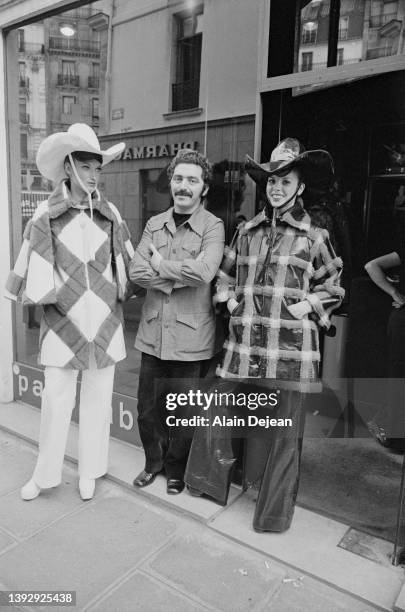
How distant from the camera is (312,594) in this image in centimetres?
219

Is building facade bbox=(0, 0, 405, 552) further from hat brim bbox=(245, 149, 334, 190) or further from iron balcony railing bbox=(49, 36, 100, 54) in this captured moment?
hat brim bbox=(245, 149, 334, 190)

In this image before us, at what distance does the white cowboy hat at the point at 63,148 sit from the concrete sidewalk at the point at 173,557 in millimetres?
1931

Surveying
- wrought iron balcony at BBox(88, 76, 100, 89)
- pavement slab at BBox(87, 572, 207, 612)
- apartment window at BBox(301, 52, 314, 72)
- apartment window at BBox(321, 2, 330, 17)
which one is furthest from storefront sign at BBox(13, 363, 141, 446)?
apartment window at BBox(321, 2, 330, 17)

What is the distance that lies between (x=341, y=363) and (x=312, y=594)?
84.5 inches

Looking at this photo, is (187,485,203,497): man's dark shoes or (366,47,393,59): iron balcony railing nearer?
(366,47,393,59): iron balcony railing

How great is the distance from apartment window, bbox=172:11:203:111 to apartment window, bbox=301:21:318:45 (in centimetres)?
71

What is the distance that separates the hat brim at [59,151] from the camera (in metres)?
2.65

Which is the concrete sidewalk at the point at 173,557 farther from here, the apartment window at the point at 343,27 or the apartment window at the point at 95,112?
the apartment window at the point at 343,27

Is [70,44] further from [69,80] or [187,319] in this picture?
[187,319]

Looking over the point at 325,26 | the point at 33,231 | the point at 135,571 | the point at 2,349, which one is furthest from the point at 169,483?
the point at 325,26

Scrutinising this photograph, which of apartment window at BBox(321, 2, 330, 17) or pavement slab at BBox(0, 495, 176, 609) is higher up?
apartment window at BBox(321, 2, 330, 17)

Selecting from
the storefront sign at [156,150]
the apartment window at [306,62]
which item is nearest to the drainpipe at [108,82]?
the storefront sign at [156,150]

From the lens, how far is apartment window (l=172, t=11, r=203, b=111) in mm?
3193

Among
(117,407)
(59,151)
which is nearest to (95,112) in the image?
(59,151)
